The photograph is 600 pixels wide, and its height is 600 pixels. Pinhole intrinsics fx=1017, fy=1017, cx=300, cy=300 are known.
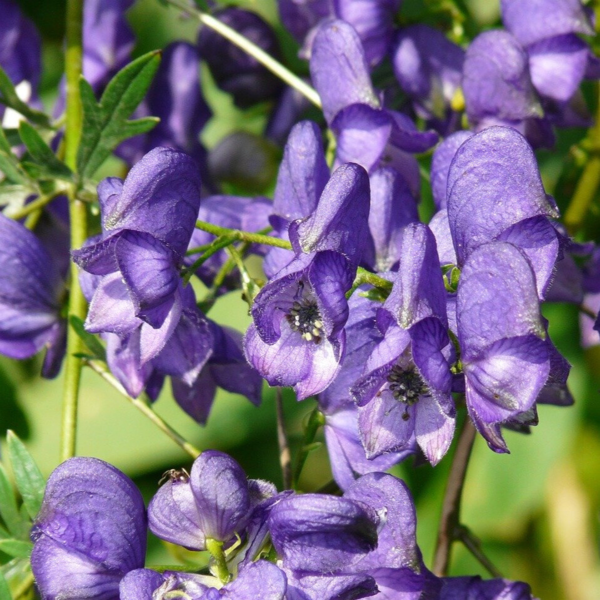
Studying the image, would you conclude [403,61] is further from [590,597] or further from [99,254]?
[590,597]

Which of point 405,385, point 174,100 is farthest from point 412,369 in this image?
point 174,100

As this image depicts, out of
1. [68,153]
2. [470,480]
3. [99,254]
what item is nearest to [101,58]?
[68,153]

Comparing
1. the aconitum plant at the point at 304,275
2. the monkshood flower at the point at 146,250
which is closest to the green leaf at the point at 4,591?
the aconitum plant at the point at 304,275

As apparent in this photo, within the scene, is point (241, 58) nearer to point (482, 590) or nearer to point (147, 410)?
point (147, 410)

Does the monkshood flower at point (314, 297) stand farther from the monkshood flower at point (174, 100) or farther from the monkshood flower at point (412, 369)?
the monkshood flower at point (174, 100)

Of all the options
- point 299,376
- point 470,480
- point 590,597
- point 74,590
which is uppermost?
point 299,376

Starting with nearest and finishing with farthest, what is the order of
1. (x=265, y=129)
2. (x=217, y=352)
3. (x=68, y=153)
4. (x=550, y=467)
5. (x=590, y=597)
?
(x=217, y=352), (x=68, y=153), (x=265, y=129), (x=550, y=467), (x=590, y=597)

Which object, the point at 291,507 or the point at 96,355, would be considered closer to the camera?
the point at 291,507
